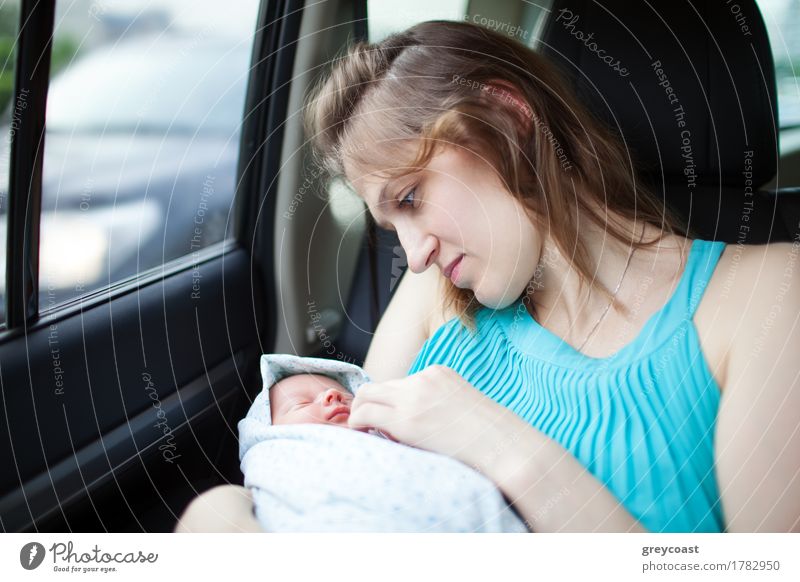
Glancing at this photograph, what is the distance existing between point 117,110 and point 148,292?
0.14m

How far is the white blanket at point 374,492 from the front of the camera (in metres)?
0.49

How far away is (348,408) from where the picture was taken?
58cm

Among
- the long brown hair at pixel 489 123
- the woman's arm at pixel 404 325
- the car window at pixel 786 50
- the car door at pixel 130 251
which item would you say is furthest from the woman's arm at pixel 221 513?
the car window at pixel 786 50

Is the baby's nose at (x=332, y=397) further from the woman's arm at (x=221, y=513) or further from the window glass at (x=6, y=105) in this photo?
the window glass at (x=6, y=105)

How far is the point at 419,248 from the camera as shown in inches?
23.2

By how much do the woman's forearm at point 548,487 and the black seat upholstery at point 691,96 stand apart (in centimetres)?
26

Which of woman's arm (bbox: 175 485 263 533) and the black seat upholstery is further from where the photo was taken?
the black seat upholstery

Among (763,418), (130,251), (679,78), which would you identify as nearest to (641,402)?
(763,418)

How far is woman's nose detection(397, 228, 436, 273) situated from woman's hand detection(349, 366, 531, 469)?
9 centimetres

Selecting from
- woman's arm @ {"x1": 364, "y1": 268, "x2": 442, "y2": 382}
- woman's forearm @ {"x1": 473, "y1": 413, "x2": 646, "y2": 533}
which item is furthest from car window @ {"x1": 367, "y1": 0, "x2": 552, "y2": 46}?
woman's forearm @ {"x1": 473, "y1": 413, "x2": 646, "y2": 533}

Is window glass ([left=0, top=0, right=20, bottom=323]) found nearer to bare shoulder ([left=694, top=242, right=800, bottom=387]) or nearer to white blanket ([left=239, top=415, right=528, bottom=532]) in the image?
white blanket ([left=239, top=415, right=528, bottom=532])

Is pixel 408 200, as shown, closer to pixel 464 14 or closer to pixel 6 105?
pixel 464 14

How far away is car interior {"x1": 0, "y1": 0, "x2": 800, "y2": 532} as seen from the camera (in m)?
0.55
